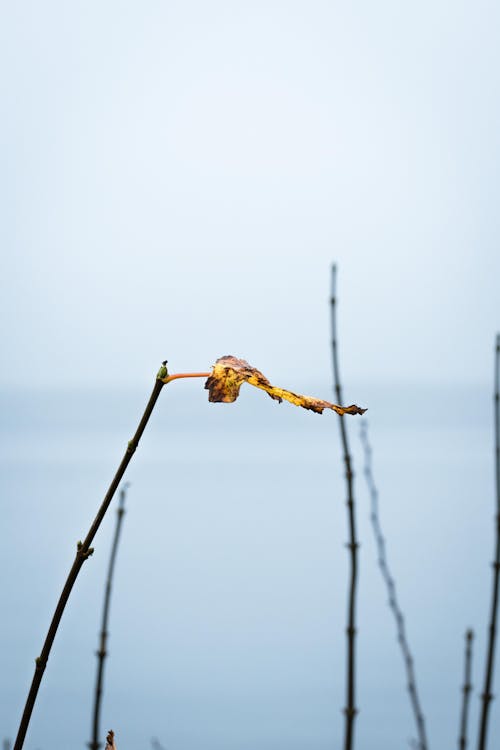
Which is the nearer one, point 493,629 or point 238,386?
point 238,386

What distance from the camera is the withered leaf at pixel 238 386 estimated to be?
38 centimetres

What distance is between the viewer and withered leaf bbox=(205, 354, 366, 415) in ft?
1.24

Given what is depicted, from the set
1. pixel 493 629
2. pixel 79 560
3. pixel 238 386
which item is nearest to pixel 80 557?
pixel 79 560

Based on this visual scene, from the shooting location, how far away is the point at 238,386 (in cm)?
39

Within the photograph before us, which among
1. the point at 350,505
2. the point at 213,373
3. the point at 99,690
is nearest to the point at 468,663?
the point at 350,505

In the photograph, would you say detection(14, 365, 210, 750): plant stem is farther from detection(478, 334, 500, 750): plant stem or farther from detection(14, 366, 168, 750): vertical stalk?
detection(478, 334, 500, 750): plant stem

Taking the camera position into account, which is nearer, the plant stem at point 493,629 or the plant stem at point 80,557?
the plant stem at point 80,557

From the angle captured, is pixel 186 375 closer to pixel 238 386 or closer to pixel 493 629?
pixel 238 386

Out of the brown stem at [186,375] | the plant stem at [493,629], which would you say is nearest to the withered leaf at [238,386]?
the brown stem at [186,375]

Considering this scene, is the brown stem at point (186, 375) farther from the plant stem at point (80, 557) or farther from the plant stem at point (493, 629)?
the plant stem at point (493, 629)

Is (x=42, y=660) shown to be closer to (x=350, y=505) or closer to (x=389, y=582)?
(x=350, y=505)

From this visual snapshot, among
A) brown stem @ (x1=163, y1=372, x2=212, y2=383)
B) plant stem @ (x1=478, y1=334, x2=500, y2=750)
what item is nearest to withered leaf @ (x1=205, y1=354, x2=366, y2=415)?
brown stem @ (x1=163, y1=372, x2=212, y2=383)

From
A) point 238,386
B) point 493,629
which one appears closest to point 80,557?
point 238,386

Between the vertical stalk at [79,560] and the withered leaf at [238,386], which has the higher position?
the withered leaf at [238,386]
